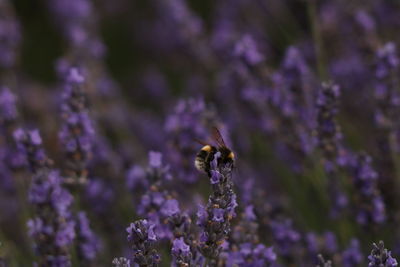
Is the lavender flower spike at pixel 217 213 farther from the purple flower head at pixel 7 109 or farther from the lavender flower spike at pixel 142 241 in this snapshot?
the purple flower head at pixel 7 109

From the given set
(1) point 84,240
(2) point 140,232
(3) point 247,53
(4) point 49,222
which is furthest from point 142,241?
(3) point 247,53

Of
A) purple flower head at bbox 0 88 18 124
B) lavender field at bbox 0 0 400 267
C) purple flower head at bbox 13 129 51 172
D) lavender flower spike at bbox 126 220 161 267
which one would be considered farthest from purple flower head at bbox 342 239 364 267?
purple flower head at bbox 0 88 18 124

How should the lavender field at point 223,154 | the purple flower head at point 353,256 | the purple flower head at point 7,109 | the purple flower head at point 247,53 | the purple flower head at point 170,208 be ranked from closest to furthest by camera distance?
the purple flower head at point 170,208, the lavender field at point 223,154, the purple flower head at point 353,256, the purple flower head at point 7,109, the purple flower head at point 247,53

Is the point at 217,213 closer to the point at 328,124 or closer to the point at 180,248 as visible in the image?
the point at 180,248

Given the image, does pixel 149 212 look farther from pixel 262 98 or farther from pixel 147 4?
pixel 147 4

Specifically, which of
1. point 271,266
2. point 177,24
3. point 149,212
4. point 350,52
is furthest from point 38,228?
point 350,52

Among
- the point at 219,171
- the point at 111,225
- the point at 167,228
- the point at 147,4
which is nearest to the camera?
the point at 219,171

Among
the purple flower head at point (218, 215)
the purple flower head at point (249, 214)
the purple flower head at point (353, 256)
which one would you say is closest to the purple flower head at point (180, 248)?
the purple flower head at point (218, 215)

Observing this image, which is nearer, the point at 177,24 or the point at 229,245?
the point at 229,245
